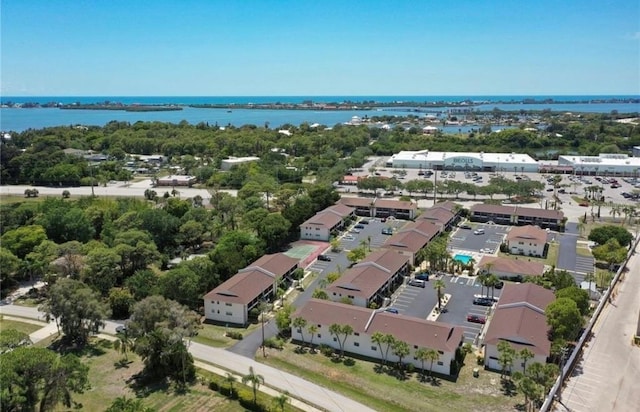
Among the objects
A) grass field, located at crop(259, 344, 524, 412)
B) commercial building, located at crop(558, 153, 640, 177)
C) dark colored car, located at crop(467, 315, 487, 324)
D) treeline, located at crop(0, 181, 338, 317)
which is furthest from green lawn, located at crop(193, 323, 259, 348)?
commercial building, located at crop(558, 153, 640, 177)

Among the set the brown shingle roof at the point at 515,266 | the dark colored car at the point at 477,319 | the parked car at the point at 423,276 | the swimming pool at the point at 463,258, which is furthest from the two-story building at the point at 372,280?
the brown shingle roof at the point at 515,266

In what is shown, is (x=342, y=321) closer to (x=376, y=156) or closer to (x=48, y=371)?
(x=48, y=371)

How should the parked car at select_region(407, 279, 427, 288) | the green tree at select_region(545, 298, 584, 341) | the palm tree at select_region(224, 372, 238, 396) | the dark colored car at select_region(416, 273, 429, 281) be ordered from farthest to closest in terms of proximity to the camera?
the dark colored car at select_region(416, 273, 429, 281) < the parked car at select_region(407, 279, 427, 288) < the green tree at select_region(545, 298, 584, 341) < the palm tree at select_region(224, 372, 238, 396)

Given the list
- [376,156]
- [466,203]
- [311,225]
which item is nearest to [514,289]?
[311,225]

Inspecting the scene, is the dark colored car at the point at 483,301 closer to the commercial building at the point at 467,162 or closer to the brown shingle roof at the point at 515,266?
the brown shingle roof at the point at 515,266

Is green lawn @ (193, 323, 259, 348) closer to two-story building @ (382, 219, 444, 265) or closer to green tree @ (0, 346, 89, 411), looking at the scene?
green tree @ (0, 346, 89, 411)

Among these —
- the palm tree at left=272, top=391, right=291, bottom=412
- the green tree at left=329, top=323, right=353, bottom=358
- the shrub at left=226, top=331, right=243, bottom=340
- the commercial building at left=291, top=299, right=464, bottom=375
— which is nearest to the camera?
the palm tree at left=272, top=391, right=291, bottom=412
